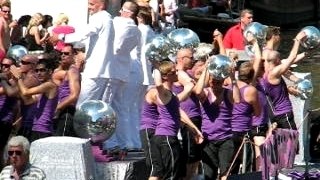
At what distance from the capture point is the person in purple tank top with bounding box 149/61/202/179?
39.3 feet

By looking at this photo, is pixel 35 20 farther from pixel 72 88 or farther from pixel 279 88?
pixel 72 88

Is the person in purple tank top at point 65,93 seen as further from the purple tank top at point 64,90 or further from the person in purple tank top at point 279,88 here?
the person in purple tank top at point 279,88

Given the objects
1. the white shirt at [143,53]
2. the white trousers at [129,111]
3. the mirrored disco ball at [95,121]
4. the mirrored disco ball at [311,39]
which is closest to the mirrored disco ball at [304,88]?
the mirrored disco ball at [311,39]

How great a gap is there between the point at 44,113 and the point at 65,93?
2.43ft

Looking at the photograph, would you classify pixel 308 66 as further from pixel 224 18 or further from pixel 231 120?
pixel 231 120

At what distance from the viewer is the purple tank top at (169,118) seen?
39.3ft

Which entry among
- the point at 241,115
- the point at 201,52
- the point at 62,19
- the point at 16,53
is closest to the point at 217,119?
the point at 241,115

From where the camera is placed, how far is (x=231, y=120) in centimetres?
1303

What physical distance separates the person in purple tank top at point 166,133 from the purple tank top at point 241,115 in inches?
47.9

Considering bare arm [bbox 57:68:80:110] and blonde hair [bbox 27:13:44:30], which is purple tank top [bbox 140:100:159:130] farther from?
blonde hair [bbox 27:13:44:30]

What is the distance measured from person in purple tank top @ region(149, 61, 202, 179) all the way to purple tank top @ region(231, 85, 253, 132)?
47.9 inches

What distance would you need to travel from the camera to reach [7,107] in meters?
12.1

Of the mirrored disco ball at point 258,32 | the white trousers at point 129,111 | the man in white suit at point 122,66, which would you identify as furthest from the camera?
the mirrored disco ball at point 258,32

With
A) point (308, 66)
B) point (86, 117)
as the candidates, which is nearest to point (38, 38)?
point (86, 117)
